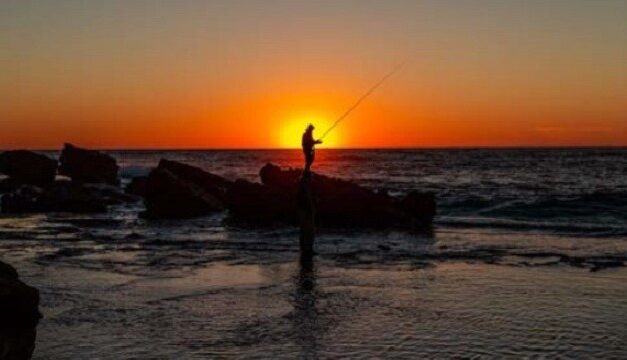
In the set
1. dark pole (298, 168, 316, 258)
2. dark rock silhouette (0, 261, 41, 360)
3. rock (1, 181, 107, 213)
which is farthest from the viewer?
rock (1, 181, 107, 213)

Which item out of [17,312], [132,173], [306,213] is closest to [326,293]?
[306,213]

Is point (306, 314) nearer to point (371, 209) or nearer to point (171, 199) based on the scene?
point (371, 209)

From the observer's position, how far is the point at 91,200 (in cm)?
3200

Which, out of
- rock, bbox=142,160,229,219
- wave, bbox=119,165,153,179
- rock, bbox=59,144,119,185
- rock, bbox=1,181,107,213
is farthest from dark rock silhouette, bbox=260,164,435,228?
wave, bbox=119,165,153,179

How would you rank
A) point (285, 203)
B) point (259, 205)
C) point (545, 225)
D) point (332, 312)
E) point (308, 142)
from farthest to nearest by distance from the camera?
point (259, 205) < point (285, 203) < point (545, 225) < point (308, 142) < point (332, 312)

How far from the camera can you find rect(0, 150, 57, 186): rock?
149ft

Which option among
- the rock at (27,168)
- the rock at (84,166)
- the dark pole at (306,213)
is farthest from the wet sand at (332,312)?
the rock at (84,166)

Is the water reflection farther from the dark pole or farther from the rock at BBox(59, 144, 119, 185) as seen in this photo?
the rock at BBox(59, 144, 119, 185)

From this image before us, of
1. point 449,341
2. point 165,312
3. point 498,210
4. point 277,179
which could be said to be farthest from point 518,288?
point 498,210

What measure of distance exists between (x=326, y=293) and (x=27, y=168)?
39.0 meters

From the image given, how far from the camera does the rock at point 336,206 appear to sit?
24594 mm

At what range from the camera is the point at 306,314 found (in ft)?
33.2

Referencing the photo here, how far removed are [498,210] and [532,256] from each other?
50.9 feet

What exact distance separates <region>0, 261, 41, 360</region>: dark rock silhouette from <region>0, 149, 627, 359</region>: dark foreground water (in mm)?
194
